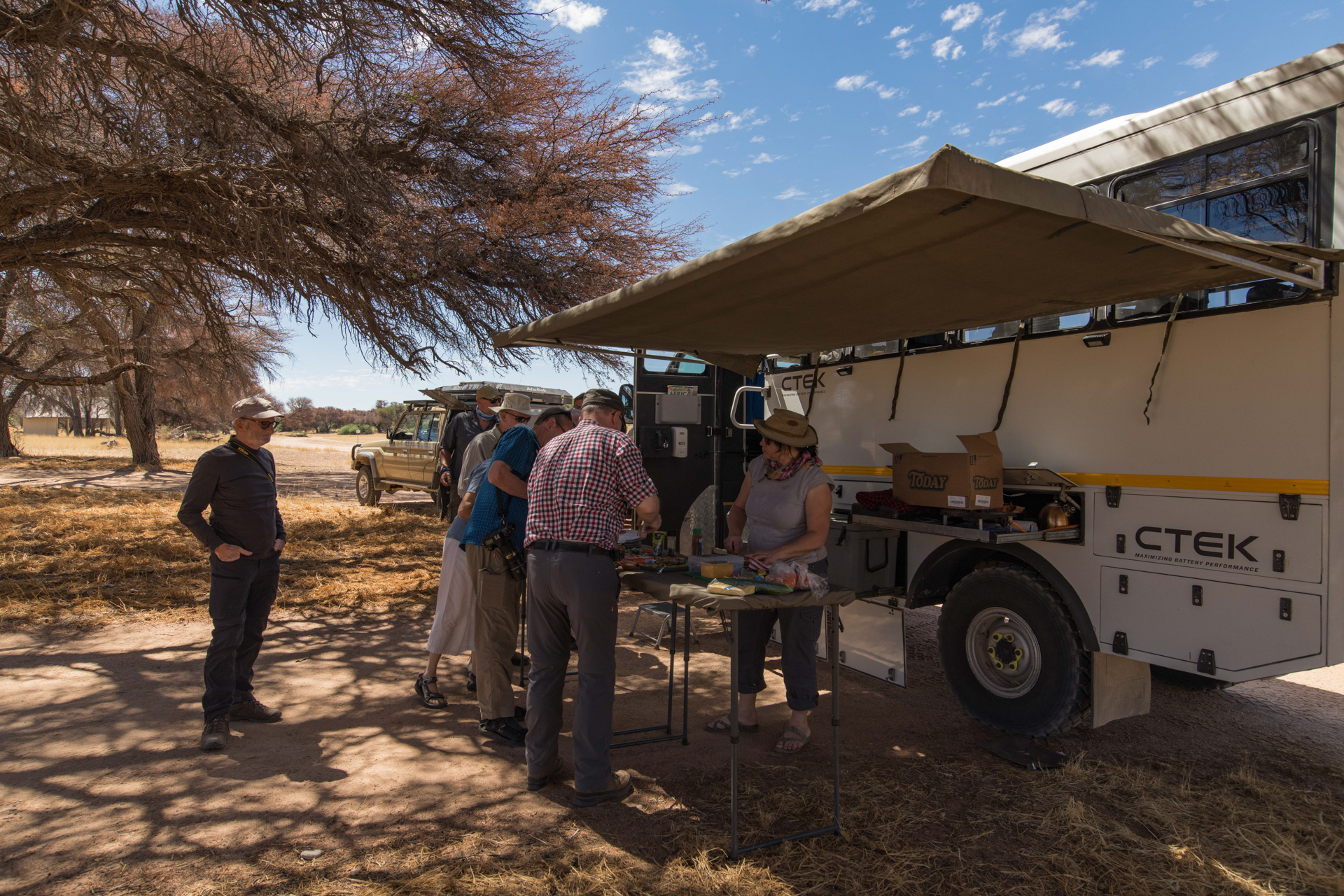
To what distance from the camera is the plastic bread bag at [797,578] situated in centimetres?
362

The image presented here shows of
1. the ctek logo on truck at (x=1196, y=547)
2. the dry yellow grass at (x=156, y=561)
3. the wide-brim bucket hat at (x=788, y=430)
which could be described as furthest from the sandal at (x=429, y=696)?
the ctek logo on truck at (x=1196, y=547)

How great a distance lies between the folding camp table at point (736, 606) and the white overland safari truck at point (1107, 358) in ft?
3.85

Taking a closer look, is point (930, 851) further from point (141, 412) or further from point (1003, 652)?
point (141, 412)

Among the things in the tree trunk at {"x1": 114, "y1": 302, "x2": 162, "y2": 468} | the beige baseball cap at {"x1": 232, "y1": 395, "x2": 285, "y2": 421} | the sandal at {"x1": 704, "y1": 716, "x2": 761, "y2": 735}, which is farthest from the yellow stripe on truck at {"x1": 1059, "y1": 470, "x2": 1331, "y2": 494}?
the tree trunk at {"x1": 114, "y1": 302, "x2": 162, "y2": 468}

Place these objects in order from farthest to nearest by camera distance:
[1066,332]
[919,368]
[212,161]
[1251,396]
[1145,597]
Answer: [212,161], [919,368], [1066,332], [1145,597], [1251,396]

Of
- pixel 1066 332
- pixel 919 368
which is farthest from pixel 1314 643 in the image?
pixel 919 368

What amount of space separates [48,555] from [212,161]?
585cm

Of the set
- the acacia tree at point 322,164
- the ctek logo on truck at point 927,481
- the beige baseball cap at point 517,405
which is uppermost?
the acacia tree at point 322,164

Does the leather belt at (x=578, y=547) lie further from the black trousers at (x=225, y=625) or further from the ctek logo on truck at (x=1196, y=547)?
the ctek logo on truck at (x=1196, y=547)

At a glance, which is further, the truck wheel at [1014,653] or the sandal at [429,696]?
the sandal at [429,696]

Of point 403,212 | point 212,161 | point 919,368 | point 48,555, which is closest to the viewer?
point 919,368

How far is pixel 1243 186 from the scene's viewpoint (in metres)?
3.79

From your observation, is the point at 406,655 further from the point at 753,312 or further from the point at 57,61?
the point at 57,61

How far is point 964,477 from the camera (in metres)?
4.30
